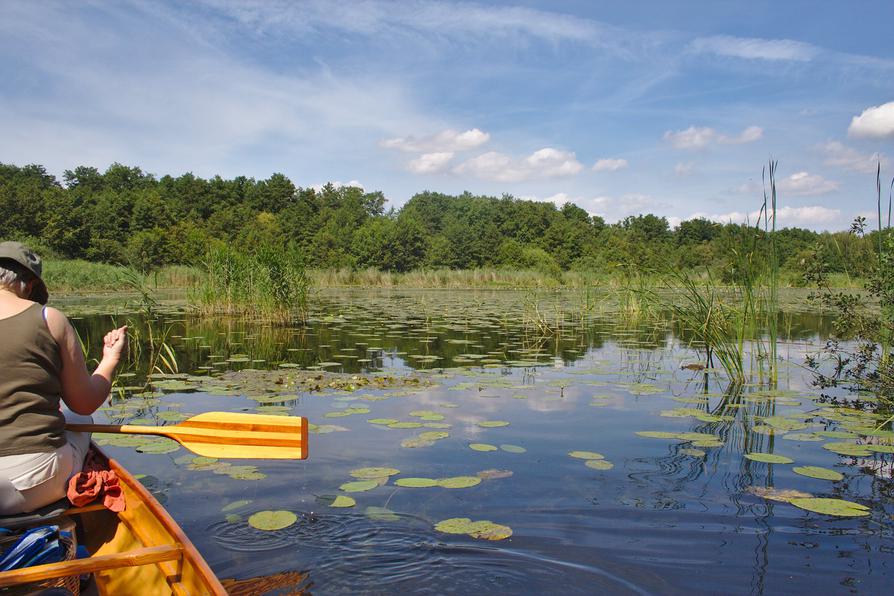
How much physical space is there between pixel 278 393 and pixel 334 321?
272 inches

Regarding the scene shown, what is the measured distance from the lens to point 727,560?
2824 mm

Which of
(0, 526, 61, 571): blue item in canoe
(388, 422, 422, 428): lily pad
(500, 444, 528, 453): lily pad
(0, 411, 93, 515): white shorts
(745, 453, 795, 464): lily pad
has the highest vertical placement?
(0, 411, 93, 515): white shorts

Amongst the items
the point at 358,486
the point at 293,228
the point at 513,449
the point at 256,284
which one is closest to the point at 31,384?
→ the point at 358,486

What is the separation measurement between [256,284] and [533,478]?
10.1m

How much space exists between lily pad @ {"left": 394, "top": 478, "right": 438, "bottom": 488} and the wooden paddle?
106 cm

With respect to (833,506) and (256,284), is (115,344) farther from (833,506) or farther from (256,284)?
(256,284)

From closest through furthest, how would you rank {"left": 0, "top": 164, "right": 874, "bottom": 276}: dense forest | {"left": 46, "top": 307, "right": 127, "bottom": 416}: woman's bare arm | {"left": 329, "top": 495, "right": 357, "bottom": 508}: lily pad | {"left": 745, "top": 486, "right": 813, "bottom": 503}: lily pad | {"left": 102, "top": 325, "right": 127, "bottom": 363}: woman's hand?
{"left": 46, "top": 307, "right": 127, "bottom": 416}: woman's bare arm
{"left": 102, "top": 325, "right": 127, "bottom": 363}: woman's hand
{"left": 329, "top": 495, "right": 357, "bottom": 508}: lily pad
{"left": 745, "top": 486, "right": 813, "bottom": 503}: lily pad
{"left": 0, "top": 164, "right": 874, "bottom": 276}: dense forest

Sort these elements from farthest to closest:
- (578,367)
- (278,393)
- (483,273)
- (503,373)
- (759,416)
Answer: (483,273), (578,367), (503,373), (278,393), (759,416)

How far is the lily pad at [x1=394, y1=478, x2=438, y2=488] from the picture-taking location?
365 centimetres

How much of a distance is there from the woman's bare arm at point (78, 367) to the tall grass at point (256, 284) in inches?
386

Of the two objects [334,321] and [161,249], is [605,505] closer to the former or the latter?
[334,321]

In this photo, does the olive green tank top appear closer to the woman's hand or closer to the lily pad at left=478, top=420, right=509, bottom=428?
the woman's hand

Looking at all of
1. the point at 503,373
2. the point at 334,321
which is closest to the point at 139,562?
the point at 503,373

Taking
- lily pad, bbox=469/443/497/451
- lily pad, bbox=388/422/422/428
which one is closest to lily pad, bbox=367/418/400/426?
lily pad, bbox=388/422/422/428
